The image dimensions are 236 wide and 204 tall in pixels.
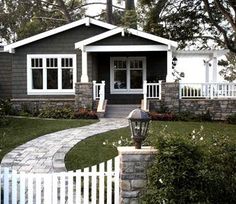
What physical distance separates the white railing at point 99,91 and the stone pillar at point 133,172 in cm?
1419

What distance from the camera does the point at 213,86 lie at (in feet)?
70.8

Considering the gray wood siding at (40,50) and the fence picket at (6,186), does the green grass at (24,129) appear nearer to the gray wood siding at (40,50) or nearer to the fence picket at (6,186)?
the fence picket at (6,186)

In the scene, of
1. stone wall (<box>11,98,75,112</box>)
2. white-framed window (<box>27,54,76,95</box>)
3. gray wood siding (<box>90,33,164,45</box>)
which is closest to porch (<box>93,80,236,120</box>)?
stone wall (<box>11,98,75,112</box>)

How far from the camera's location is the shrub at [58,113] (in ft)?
65.8

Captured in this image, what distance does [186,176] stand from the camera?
6.52m

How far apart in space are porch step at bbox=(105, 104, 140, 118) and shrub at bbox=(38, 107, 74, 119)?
163 centimetres

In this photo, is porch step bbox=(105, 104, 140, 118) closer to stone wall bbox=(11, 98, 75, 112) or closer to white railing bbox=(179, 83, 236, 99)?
stone wall bbox=(11, 98, 75, 112)

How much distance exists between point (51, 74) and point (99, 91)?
9.56 ft

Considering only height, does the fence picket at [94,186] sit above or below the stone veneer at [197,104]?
below

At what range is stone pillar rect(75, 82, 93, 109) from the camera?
2116 centimetres

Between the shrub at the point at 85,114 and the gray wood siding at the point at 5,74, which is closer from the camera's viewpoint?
the shrub at the point at 85,114

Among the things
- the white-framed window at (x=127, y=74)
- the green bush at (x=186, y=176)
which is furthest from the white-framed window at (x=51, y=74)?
the green bush at (x=186, y=176)

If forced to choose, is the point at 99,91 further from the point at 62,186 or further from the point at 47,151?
the point at 62,186

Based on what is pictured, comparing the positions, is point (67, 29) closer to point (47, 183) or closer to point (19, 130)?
point (19, 130)
